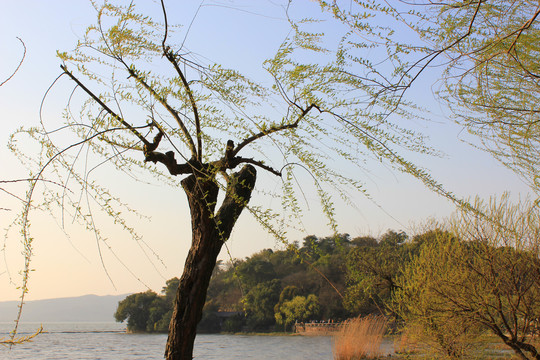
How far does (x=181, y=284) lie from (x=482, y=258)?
545cm

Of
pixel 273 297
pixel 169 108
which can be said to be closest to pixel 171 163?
pixel 169 108

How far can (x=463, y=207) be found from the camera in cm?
160

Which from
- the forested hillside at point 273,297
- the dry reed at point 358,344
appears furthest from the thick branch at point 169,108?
the forested hillside at point 273,297

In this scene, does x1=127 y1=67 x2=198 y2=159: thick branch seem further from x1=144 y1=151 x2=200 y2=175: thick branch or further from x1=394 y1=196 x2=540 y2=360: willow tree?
x1=394 y1=196 x2=540 y2=360: willow tree

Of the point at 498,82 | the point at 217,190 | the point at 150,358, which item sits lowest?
the point at 150,358

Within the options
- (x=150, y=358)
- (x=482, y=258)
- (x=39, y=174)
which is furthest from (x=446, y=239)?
(x=150, y=358)

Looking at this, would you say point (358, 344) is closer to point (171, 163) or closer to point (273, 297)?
point (171, 163)

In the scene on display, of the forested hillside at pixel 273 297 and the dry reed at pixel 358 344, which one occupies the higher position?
the forested hillside at pixel 273 297

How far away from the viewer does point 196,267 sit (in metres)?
2.39

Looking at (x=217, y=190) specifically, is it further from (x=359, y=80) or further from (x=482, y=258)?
(x=482, y=258)

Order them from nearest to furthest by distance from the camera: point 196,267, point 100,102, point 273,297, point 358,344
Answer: point 100,102 → point 196,267 → point 358,344 → point 273,297

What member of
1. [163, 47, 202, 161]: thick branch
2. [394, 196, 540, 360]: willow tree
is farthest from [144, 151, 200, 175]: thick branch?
[394, 196, 540, 360]: willow tree

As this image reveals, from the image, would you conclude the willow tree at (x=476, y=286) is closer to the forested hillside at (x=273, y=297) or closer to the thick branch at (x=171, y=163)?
the thick branch at (x=171, y=163)

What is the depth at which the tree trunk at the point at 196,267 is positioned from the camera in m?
2.33
